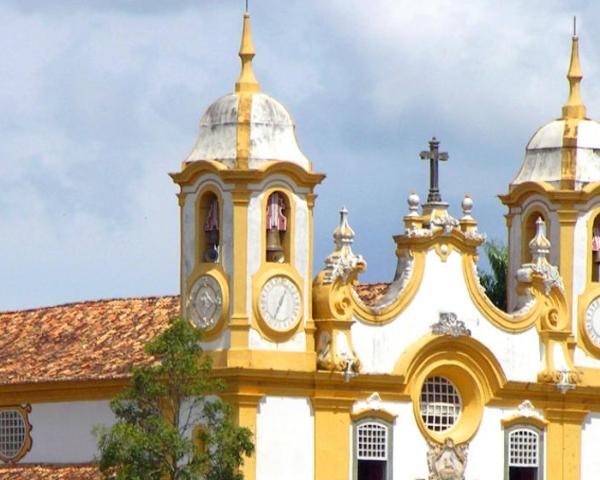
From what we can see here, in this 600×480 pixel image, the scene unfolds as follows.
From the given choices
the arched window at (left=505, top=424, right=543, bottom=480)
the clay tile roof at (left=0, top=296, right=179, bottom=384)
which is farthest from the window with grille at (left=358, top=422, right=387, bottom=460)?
the clay tile roof at (left=0, top=296, right=179, bottom=384)

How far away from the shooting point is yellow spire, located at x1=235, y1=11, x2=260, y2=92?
67.6 metres

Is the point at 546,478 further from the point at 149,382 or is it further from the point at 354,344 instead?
the point at 149,382

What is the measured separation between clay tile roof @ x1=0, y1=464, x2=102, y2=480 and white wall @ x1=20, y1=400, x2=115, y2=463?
31 centimetres

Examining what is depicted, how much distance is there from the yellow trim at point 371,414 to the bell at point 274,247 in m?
3.79

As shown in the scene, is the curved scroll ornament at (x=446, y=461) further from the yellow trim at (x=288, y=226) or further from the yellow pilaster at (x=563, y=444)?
the yellow trim at (x=288, y=226)

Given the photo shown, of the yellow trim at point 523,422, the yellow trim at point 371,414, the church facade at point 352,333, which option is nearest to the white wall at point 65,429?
the church facade at point 352,333

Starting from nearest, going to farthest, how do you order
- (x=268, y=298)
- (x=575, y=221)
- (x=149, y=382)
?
(x=149, y=382)
(x=268, y=298)
(x=575, y=221)

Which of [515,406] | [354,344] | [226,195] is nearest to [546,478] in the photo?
[515,406]

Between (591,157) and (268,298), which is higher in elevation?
(591,157)

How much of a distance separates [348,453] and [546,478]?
559 cm

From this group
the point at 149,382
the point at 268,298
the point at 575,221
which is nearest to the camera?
the point at 149,382

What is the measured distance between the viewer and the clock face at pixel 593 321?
2842 inches

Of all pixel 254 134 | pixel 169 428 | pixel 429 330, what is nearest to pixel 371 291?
pixel 429 330

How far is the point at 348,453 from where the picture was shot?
67.7m
